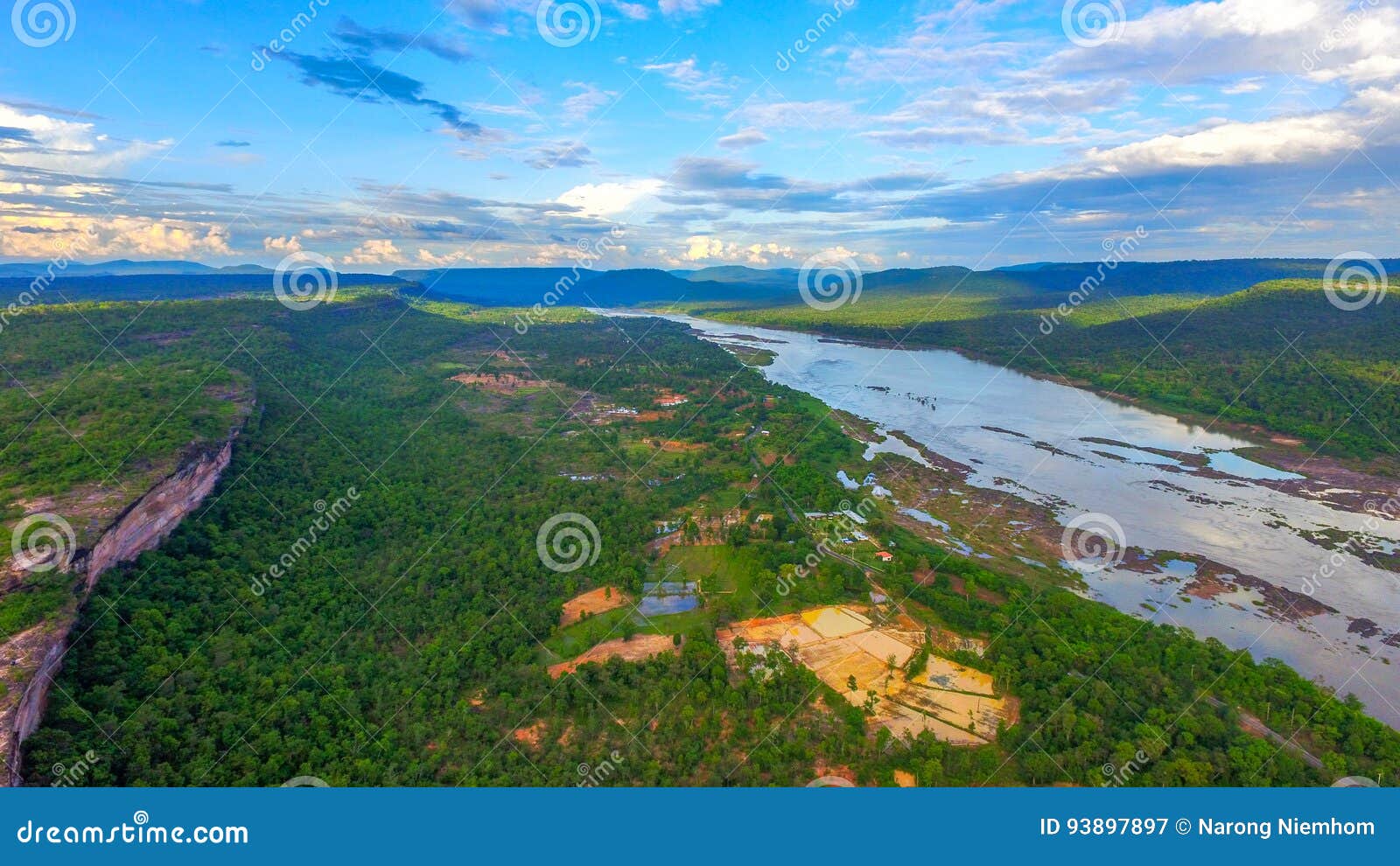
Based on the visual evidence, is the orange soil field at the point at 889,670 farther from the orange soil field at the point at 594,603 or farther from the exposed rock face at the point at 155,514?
the exposed rock face at the point at 155,514

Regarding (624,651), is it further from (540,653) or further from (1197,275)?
(1197,275)

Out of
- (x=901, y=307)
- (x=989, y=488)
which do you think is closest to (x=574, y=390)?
(x=989, y=488)

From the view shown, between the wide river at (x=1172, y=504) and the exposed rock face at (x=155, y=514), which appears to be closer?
the exposed rock face at (x=155, y=514)

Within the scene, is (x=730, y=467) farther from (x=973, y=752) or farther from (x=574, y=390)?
(x=574, y=390)

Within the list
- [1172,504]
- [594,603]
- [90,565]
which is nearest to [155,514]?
[90,565]

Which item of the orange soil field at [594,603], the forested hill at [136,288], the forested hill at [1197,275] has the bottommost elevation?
the orange soil field at [594,603]

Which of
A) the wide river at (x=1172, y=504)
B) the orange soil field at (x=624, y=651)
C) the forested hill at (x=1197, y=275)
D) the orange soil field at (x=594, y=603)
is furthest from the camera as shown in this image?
the forested hill at (x=1197, y=275)

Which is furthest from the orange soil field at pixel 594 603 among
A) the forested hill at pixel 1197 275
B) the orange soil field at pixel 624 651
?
the forested hill at pixel 1197 275
